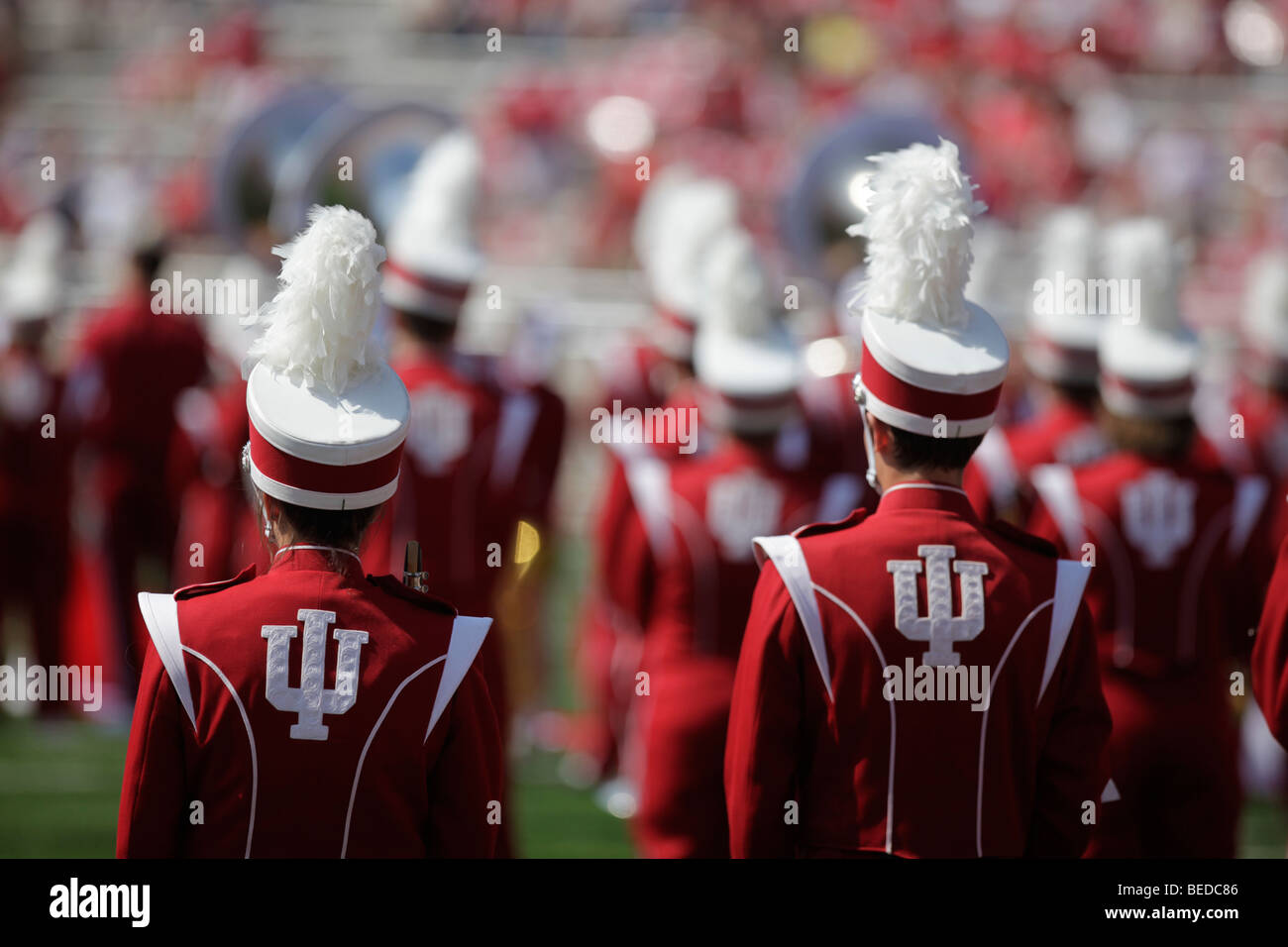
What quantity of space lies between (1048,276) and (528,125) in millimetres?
12233

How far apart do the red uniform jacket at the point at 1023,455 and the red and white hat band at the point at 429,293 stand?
150 centimetres

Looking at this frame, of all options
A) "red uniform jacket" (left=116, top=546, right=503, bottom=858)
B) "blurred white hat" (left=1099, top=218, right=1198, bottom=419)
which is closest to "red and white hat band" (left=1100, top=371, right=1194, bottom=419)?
"blurred white hat" (left=1099, top=218, right=1198, bottom=419)

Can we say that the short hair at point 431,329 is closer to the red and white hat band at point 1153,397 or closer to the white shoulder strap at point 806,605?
the red and white hat band at point 1153,397

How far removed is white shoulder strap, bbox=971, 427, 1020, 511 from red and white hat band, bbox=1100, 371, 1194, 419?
0.37 m

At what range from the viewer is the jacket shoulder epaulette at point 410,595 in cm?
280

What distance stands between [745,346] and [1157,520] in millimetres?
1268

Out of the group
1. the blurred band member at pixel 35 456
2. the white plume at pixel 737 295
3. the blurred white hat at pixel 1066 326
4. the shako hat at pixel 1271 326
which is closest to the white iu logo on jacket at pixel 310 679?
the white plume at pixel 737 295

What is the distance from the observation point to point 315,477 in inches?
107

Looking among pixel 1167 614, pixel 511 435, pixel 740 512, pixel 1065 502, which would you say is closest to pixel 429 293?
pixel 511 435

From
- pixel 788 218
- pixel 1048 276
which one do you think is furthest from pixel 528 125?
pixel 1048 276

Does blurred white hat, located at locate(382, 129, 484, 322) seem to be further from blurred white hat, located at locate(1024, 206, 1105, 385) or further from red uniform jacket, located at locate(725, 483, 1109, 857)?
red uniform jacket, located at locate(725, 483, 1109, 857)

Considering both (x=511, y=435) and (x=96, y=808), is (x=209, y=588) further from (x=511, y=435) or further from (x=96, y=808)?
A: (x=96, y=808)

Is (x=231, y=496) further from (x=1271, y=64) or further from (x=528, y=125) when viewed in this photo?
(x=1271, y=64)
